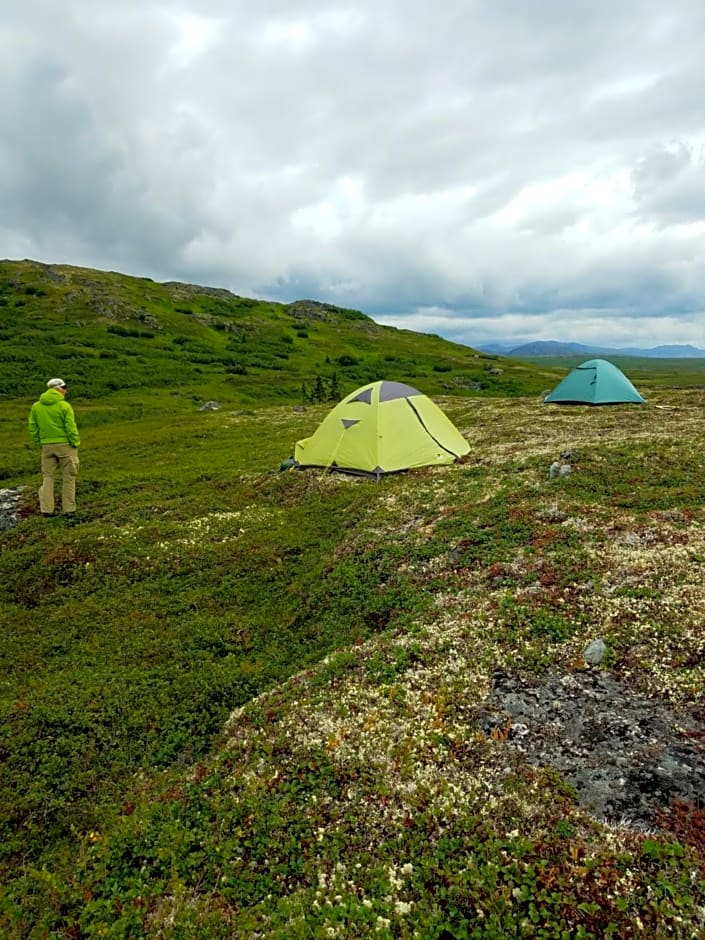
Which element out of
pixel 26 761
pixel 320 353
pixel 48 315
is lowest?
pixel 26 761

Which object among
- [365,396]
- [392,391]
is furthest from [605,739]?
[365,396]

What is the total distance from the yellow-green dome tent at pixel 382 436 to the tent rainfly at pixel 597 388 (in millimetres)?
21914

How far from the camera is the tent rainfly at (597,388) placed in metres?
43.2

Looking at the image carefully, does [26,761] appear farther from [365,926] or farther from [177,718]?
[365,926]

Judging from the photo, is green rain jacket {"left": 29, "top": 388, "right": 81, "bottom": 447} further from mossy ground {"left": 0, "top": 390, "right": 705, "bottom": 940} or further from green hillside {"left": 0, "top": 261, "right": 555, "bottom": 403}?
green hillside {"left": 0, "top": 261, "right": 555, "bottom": 403}

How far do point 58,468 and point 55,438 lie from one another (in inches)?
73.6

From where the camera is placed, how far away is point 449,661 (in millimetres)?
11148

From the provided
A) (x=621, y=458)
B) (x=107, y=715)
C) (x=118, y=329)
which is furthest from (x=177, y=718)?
(x=118, y=329)

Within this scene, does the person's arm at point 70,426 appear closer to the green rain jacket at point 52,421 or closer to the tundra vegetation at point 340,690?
the green rain jacket at point 52,421

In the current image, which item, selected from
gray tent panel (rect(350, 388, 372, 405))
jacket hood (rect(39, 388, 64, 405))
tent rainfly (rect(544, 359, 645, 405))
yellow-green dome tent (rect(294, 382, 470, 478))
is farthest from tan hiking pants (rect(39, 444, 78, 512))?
tent rainfly (rect(544, 359, 645, 405))

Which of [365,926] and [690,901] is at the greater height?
[690,901]

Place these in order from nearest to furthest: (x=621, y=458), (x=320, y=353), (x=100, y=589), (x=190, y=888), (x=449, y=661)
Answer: (x=190, y=888)
(x=449, y=661)
(x=100, y=589)
(x=621, y=458)
(x=320, y=353)

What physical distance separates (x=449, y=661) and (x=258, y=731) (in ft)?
13.4

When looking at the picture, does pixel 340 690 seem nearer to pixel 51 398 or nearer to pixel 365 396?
pixel 365 396
